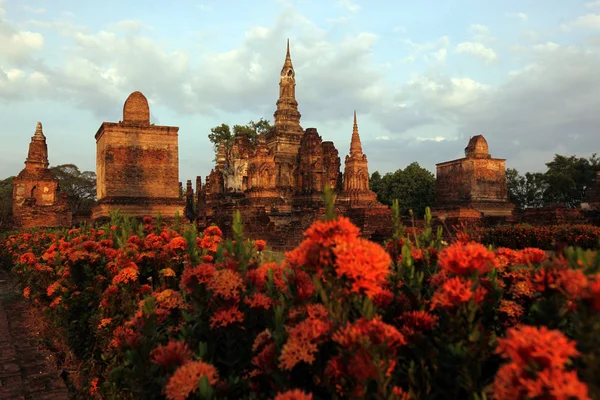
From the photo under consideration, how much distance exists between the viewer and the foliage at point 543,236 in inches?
384

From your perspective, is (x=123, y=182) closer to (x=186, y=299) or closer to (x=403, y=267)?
(x=186, y=299)

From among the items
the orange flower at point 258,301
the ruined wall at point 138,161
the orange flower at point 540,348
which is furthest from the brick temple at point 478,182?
the orange flower at point 540,348

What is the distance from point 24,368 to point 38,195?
20461 mm

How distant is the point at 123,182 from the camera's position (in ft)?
40.6

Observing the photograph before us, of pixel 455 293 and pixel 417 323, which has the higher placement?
pixel 455 293

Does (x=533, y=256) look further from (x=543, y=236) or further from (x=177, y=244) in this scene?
(x=543, y=236)

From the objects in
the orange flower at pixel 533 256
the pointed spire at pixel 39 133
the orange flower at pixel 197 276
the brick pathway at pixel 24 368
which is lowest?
the brick pathway at pixel 24 368

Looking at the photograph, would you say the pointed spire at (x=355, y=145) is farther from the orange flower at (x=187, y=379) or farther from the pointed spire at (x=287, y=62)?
the orange flower at (x=187, y=379)

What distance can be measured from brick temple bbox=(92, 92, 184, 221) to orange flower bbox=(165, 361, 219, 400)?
11.1 meters

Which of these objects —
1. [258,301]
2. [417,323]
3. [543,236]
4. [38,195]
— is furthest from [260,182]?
[417,323]

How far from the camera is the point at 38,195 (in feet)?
74.9

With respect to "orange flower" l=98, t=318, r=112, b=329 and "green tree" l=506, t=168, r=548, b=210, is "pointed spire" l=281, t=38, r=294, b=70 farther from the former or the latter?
"orange flower" l=98, t=318, r=112, b=329

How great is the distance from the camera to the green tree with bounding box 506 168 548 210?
44.1 meters

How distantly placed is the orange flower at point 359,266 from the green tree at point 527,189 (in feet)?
152
